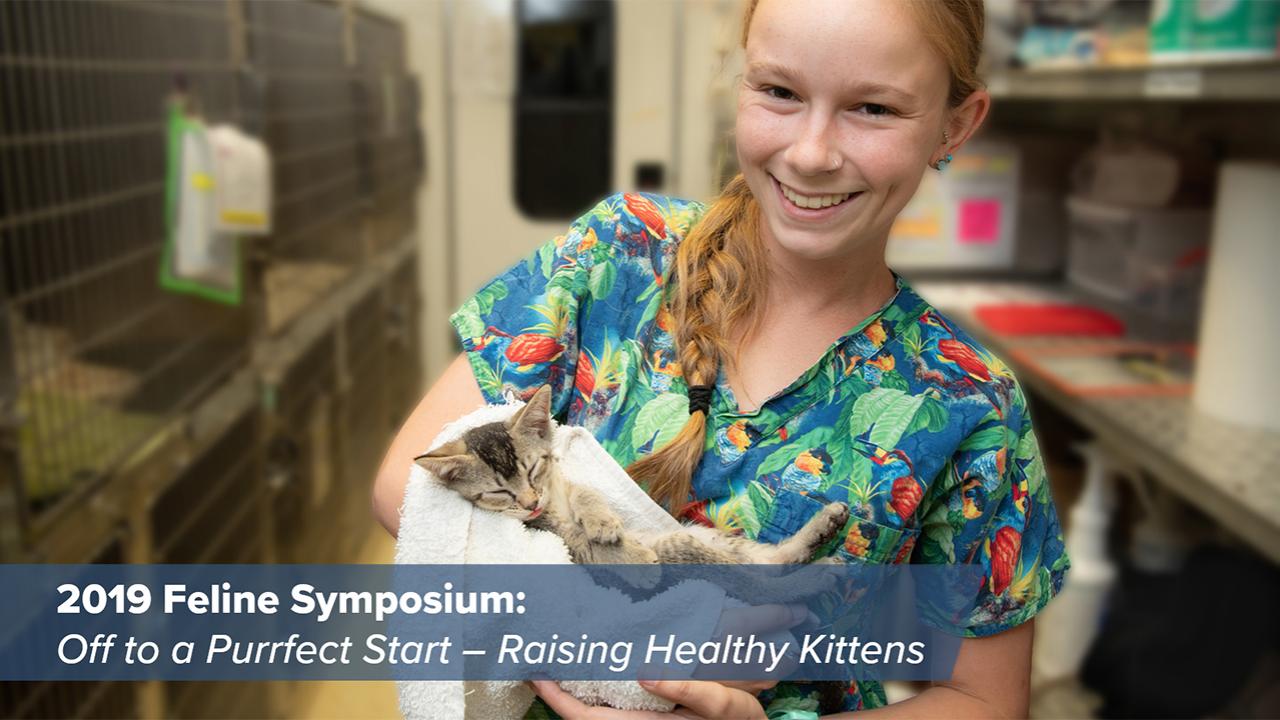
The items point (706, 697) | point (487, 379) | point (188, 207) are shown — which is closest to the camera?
point (706, 697)

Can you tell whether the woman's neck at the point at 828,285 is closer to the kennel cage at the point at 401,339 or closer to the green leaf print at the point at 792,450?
the green leaf print at the point at 792,450

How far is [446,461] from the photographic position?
815 millimetres

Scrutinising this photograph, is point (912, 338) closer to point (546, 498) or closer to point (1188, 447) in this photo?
point (546, 498)

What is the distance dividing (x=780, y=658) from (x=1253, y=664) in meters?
1.56

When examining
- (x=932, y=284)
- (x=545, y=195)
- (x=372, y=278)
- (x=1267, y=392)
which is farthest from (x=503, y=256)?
(x=1267, y=392)

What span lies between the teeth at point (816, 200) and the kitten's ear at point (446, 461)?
327mm

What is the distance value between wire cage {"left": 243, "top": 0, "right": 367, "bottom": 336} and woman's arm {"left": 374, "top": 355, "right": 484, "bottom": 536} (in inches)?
58.3

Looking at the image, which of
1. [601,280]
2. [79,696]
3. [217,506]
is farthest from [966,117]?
[217,506]

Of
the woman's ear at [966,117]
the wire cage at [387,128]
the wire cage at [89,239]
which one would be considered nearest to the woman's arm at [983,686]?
the woman's ear at [966,117]

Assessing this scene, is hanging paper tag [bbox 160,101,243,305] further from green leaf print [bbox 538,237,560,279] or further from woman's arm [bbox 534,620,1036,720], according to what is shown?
woman's arm [bbox 534,620,1036,720]

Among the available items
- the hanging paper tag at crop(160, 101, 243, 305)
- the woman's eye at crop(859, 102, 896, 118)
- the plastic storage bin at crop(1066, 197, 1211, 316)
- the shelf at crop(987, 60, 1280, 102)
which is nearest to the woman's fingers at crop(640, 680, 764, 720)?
the woman's eye at crop(859, 102, 896, 118)

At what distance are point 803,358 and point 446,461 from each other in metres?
0.34

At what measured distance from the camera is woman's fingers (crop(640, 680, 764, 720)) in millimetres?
794

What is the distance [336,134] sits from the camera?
9.62 feet
